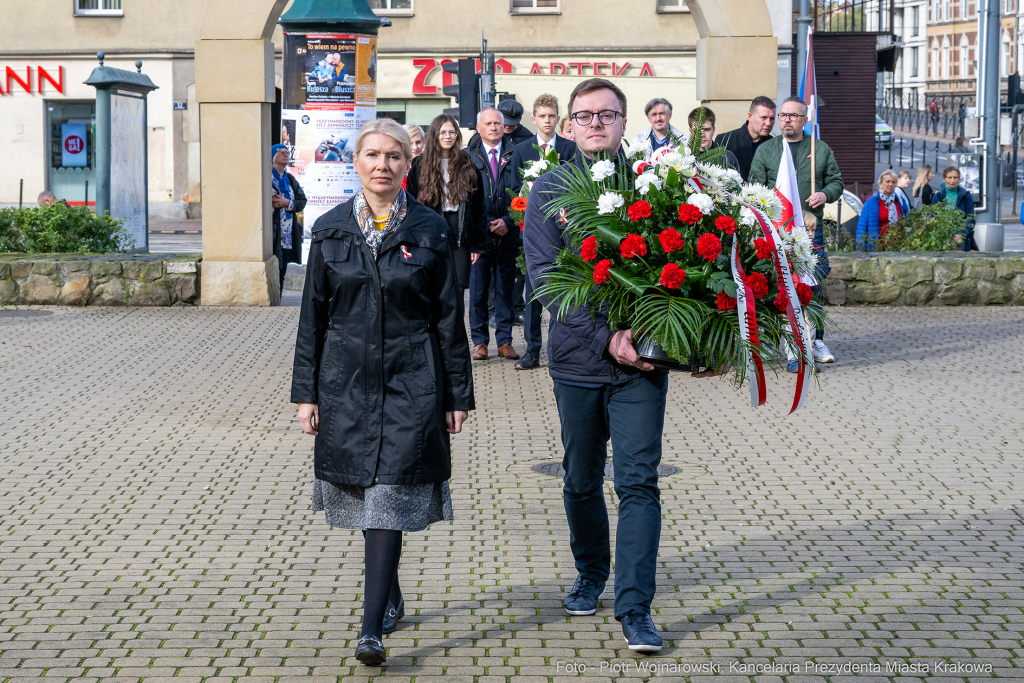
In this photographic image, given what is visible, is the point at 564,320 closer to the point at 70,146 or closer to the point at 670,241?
the point at 670,241

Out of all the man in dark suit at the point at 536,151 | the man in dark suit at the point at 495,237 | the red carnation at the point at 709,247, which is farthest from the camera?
the man in dark suit at the point at 495,237

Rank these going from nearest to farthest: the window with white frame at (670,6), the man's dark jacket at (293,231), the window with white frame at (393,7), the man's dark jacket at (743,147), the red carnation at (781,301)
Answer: the red carnation at (781,301) < the man's dark jacket at (743,147) < the man's dark jacket at (293,231) < the window with white frame at (670,6) < the window with white frame at (393,7)

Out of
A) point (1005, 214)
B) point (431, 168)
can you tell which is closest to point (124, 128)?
point (431, 168)

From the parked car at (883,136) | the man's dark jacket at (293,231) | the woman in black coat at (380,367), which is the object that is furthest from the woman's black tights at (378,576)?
the parked car at (883,136)

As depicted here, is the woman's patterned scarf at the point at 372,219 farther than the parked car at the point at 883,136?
No

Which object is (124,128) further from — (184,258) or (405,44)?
(405,44)

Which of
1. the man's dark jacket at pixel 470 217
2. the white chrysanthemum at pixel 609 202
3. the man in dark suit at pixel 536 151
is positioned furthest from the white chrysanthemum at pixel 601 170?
the man's dark jacket at pixel 470 217

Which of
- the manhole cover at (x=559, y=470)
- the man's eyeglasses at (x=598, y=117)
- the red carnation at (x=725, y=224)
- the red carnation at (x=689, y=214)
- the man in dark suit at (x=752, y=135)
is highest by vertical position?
the man in dark suit at (x=752, y=135)

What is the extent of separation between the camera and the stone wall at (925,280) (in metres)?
13.1

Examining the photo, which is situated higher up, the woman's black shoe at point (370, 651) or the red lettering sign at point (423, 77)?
the red lettering sign at point (423, 77)

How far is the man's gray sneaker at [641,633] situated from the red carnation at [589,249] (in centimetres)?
122

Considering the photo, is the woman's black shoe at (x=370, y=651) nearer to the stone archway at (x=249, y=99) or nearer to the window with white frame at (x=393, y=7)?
the stone archway at (x=249, y=99)

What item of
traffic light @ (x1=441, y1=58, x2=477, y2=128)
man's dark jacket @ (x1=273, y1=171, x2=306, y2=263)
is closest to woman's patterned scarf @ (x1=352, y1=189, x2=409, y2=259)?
man's dark jacket @ (x1=273, y1=171, x2=306, y2=263)

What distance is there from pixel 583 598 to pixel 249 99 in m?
9.24
